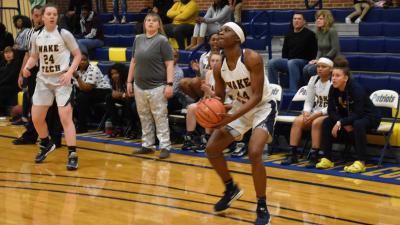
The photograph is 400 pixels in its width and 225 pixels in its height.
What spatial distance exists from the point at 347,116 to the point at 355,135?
29 centimetres

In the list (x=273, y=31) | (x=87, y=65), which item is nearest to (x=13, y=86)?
(x=87, y=65)

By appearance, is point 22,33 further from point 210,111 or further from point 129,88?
point 210,111

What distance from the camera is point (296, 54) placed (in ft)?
34.8

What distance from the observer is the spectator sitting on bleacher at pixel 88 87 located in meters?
11.5

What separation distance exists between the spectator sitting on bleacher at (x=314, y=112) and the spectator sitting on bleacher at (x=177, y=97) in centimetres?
186

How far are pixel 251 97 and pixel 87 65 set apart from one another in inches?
219

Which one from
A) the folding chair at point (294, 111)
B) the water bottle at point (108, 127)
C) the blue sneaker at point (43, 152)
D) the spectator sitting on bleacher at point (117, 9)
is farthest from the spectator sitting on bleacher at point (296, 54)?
the spectator sitting on bleacher at point (117, 9)

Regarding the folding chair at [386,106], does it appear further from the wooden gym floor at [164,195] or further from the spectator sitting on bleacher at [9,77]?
the spectator sitting on bleacher at [9,77]

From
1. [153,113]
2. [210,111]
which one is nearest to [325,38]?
[153,113]

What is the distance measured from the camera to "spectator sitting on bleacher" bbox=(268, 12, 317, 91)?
10.4 metres

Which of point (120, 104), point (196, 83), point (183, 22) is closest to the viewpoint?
point (196, 83)

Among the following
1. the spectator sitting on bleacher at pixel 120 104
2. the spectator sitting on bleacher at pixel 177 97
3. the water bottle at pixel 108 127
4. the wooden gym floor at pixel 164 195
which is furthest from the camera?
the water bottle at pixel 108 127

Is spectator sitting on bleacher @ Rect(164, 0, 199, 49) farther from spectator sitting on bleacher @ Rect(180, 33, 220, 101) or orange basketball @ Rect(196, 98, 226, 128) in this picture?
orange basketball @ Rect(196, 98, 226, 128)

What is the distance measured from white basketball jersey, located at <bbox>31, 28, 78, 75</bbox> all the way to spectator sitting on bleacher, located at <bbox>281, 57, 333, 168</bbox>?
269cm
